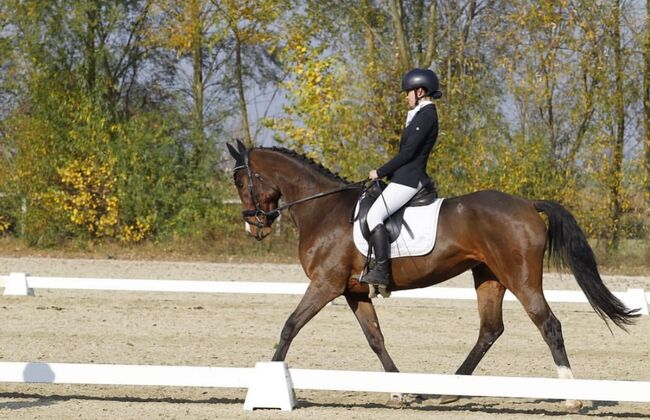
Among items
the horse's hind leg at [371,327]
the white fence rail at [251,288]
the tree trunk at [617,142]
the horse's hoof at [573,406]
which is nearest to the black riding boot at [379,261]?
the horse's hind leg at [371,327]

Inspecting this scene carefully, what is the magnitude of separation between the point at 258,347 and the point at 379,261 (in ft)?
8.81

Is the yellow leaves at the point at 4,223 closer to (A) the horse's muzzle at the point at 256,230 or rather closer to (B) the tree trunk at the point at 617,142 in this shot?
(B) the tree trunk at the point at 617,142

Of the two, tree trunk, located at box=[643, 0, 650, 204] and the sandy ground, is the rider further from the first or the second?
tree trunk, located at box=[643, 0, 650, 204]

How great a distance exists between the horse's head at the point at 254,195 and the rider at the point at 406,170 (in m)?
0.92

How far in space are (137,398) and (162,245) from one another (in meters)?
14.5

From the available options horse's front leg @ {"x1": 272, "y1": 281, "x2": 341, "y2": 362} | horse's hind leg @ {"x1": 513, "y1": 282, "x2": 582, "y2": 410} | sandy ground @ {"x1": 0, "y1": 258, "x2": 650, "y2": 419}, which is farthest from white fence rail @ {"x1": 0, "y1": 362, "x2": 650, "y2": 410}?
horse's hind leg @ {"x1": 513, "y1": 282, "x2": 582, "y2": 410}

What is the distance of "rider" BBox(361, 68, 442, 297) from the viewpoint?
7.15m

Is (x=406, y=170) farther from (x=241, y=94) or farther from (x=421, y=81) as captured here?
(x=241, y=94)

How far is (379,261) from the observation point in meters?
7.12

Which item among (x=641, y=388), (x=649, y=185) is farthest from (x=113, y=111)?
(x=641, y=388)

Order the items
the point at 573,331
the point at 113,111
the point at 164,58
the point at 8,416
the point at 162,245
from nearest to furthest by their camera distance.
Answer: the point at 8,416
the point at 573,331
the point at 162,245
the point at 113,111
the point at 164,58

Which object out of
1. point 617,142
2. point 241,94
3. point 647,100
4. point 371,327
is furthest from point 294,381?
point 241,94

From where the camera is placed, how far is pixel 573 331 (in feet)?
36.4

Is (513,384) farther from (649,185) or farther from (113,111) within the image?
(113,111)
